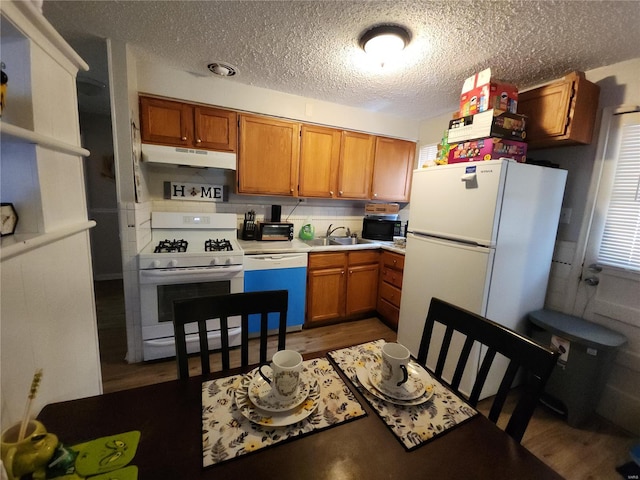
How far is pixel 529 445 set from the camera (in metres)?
1.55

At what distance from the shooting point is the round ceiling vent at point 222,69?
2021mm

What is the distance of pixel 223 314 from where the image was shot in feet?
3.47

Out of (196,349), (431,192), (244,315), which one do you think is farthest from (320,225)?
(244,315)

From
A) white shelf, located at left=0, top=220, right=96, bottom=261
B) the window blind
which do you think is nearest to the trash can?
the window blind

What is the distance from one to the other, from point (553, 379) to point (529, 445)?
486 millimetres

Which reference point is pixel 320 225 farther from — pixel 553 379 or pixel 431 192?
pixel 553 379

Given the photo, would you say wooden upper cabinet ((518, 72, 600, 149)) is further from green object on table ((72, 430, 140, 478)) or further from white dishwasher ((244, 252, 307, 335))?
green object on table ((72, 430, 140, 478))

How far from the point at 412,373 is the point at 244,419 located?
0.58 meters

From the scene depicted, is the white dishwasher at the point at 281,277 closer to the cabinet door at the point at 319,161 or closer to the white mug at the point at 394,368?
the cabinet door at the point at 319,161

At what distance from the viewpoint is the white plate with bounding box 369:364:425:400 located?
2.73 ft

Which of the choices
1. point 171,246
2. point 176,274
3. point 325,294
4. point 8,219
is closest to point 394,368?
point 8,219

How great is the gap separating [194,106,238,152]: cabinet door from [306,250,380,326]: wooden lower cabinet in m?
1.29

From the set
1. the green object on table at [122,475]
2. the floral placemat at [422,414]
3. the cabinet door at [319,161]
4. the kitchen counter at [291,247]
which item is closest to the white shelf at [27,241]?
the green object on table at [122,475]

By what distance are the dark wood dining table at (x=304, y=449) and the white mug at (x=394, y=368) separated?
0.39 feet
